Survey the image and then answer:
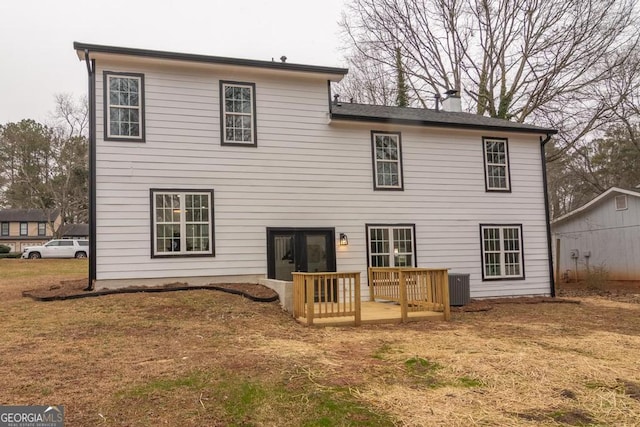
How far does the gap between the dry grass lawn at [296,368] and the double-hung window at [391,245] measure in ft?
11.5

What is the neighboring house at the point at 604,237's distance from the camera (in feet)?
53.7

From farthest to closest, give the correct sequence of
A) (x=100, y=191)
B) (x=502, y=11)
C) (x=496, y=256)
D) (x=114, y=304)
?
(x=502, y=11), (x=496, y=256), (x=100, y=191), (x=114, y=304)

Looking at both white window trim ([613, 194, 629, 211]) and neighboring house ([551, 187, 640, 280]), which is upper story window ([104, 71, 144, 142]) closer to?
neighboring house ([551, 187, 640, 280])

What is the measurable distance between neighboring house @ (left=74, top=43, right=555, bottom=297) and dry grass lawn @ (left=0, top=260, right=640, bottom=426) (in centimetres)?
222

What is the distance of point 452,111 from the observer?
52.6 feet

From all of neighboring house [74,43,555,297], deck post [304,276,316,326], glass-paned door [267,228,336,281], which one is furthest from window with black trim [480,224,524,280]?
deck post [304,276,316,326]

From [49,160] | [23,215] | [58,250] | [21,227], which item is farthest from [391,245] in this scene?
[21,227]

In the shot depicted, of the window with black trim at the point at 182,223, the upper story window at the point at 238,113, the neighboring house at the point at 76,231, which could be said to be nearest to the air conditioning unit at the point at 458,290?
the window with black trim at the point at 182,223

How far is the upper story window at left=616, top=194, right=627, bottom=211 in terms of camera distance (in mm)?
16547

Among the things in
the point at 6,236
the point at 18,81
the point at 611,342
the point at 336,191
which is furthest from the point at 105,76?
the point at 6,236

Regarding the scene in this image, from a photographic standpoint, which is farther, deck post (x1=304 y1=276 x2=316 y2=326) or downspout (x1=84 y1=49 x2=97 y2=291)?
downspout (x1=84 y1=49 x2=97 y2=291)

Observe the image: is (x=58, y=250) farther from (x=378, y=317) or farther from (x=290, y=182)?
(x=378, y=317)

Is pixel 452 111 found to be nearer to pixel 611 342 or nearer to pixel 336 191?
pixel 336 191

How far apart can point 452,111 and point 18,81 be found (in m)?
36.4
